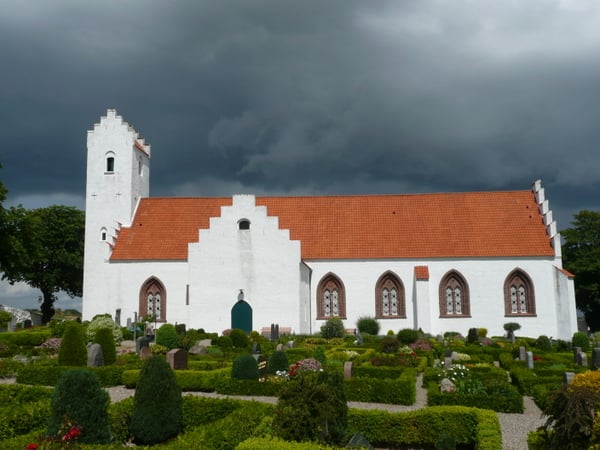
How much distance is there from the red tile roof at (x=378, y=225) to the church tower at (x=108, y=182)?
4.05 feet

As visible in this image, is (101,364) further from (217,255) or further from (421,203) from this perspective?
(421,203)

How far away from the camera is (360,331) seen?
30500mm

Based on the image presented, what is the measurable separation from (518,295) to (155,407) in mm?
26119

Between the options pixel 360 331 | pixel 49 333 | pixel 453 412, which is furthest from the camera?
pixel 360 331

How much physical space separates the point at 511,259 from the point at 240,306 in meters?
15.5

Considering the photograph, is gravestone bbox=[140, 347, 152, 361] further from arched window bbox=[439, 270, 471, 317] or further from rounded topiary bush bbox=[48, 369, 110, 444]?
arched window bbox=[439, 270, 471, 317]

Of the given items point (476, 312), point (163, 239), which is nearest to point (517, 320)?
point (476, 312)

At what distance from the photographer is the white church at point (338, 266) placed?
30.9 metres

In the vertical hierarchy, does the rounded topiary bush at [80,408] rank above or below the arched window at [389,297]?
below

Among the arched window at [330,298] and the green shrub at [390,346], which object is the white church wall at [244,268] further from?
the green shrub at [390,346]

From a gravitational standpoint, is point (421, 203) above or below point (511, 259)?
above

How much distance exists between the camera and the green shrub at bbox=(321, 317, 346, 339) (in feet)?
94.8

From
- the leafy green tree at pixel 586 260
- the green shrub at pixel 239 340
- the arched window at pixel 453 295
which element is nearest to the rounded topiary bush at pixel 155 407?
the green shrub at pixel 239 340

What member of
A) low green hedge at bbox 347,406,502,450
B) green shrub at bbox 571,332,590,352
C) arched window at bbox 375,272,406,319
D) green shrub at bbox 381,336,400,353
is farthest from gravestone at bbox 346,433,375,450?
arched window at bbox 375,272,406,319
